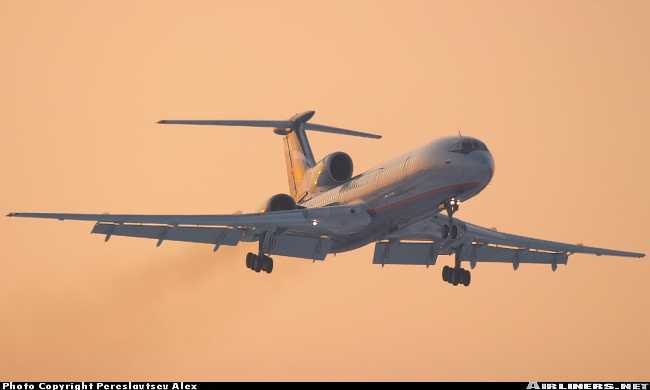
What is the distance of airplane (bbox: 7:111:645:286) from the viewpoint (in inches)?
1750

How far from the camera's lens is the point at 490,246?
178 feet

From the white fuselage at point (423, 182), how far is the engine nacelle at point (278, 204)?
137 inches

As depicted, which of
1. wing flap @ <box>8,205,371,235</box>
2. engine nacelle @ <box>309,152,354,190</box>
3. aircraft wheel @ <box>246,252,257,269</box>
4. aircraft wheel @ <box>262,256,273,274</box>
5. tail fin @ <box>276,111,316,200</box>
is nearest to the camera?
wing flap @ <box>8,205,371,235</box>

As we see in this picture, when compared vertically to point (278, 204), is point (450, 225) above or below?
below

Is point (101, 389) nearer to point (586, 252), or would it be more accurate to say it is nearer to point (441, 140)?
point (441, 140)

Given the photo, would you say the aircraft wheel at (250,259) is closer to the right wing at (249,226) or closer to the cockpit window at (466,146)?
the right wing at (249,226)

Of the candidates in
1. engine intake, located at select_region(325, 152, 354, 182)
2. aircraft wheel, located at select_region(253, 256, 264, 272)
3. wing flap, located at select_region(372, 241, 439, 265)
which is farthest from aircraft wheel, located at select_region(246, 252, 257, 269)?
wing flap, located at select_region(372, 241, 439, 265)

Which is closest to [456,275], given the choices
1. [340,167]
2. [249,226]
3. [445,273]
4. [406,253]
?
[445,273]

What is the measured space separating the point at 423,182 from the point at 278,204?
6962mm

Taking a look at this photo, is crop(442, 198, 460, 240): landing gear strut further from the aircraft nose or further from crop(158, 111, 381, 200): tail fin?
crop(158, 111, 381, 200): tail fin

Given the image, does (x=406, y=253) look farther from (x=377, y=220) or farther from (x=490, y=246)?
(x=377, y=220)

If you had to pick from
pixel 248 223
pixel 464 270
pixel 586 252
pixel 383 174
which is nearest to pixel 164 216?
pixel 248 223

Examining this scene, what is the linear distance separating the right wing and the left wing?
3381 mm

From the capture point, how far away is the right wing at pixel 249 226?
4553cm
